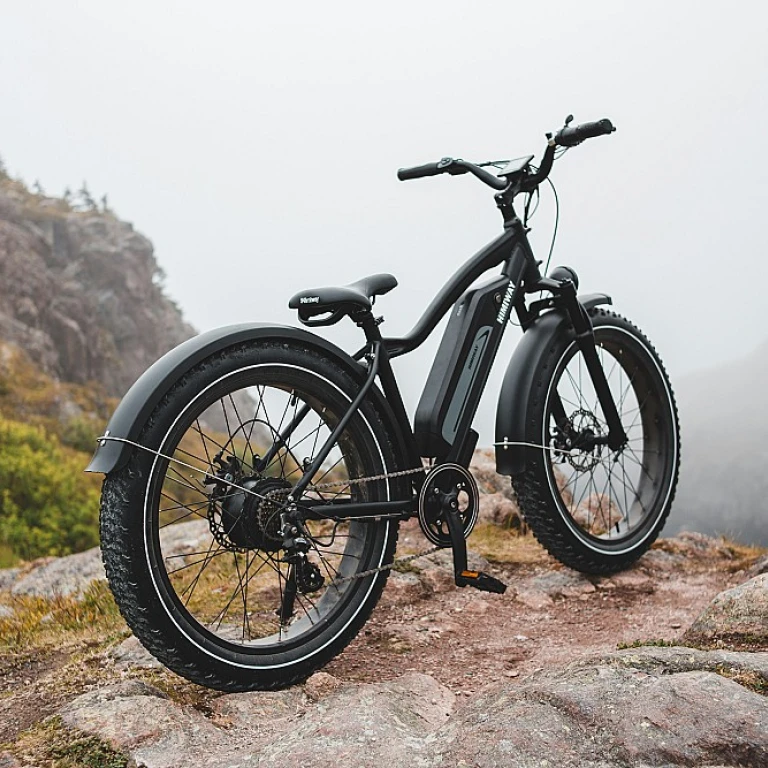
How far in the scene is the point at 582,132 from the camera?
12.2 feet

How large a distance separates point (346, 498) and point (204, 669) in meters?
0.82

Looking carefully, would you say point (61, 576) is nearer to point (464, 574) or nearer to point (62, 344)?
point (464, 574)

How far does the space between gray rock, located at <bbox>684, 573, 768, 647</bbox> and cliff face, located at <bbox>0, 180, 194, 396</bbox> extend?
29.0 m

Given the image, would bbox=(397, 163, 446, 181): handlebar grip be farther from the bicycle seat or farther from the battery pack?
the bicycle seat

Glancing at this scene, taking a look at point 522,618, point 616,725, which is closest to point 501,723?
point 616,725

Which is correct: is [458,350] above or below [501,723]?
above

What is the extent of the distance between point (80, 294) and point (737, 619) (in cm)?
3687

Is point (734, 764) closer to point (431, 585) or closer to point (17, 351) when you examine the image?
point (431, 585)

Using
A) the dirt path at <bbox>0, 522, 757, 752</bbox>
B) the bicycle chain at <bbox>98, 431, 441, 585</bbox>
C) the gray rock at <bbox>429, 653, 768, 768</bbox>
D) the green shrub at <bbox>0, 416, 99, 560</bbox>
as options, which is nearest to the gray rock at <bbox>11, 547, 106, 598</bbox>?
the dirt path at <bbox>0, 522, 757, 752</bbox>

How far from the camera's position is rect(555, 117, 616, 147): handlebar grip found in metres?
3.68

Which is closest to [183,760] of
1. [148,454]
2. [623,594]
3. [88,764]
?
[88,764]

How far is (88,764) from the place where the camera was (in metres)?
2.13

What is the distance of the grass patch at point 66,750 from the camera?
7.02ft

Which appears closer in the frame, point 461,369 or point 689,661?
point 689,661
